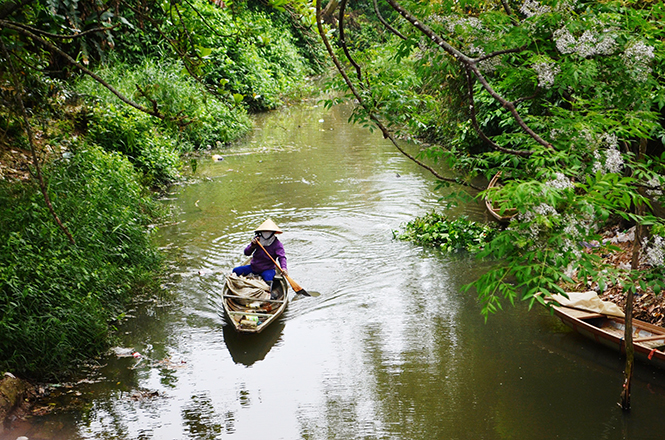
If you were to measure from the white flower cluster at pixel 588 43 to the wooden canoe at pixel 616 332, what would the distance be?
3.59 m

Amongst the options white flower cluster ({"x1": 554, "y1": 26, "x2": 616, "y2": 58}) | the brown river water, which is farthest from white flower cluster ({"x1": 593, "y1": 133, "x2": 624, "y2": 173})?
the brown river water

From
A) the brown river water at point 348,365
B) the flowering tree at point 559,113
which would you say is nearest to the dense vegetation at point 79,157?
the brown river water at point 348,365

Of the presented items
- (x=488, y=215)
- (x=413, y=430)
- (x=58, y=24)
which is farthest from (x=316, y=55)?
(x=488, y=215)

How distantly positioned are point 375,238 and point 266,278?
3.11 metres

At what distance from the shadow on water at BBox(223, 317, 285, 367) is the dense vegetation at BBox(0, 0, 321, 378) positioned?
1.56m

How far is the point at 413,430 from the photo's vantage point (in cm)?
573

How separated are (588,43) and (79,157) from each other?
7544 mm

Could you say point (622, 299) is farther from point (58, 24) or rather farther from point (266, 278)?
point (58, 24)

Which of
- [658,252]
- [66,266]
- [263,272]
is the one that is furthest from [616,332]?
[66,266]

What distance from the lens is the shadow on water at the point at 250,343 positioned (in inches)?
286

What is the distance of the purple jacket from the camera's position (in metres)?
8.85

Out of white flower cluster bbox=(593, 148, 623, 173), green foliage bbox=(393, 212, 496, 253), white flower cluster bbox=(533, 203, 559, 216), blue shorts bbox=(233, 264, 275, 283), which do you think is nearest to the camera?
white flower cluster bbox=(533, 203, 559, 216)

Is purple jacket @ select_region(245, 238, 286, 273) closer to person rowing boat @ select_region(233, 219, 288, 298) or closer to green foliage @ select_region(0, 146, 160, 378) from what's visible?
person rowing boat @ select_region(233, 219, 288, 298)

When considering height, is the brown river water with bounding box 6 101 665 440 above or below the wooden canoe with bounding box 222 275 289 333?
below
